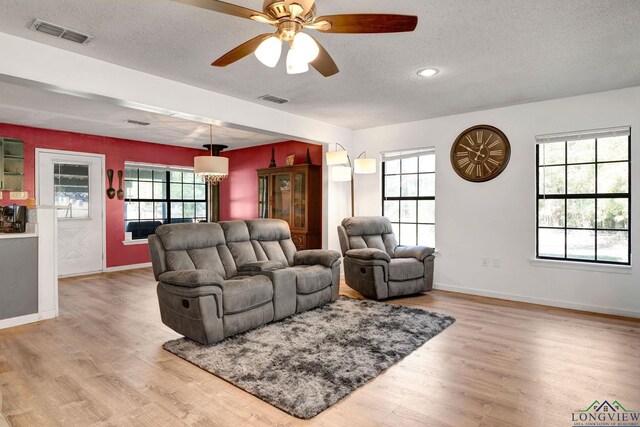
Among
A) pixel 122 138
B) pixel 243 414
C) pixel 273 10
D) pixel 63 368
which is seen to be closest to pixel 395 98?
pixel 273 10

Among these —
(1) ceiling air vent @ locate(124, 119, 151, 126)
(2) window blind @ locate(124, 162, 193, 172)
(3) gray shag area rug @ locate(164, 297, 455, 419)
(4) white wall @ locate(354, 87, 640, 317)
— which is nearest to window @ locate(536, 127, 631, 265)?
(4) white wall @ locate(354, 87, 640, 317)

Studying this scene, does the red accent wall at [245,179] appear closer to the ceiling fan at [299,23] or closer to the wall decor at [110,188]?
the wall decor at [110,188]

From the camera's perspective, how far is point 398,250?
17.0 feet

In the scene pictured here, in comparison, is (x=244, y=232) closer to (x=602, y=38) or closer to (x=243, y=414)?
(x=243, y=414)

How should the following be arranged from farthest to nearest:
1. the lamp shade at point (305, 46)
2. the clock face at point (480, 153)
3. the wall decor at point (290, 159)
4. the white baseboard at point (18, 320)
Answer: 1. the wall decor at point (290, 159)
2. the clock face at point (480, 153)
3. the white baseboard at point (18, 320)
4. the lamp shade at point (305, 46)

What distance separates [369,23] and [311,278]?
2725 mm

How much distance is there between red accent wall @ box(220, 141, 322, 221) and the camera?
7122 millimetres

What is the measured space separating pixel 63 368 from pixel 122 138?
512 cm

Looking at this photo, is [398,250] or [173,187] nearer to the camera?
[398,250]

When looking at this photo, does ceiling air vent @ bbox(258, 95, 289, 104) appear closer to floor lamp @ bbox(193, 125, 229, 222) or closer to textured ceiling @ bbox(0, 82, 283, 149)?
floor lamp @ bbox(193, 125, 229, 222)

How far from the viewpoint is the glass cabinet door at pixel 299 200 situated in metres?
6.16

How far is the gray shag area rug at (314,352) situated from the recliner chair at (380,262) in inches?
18.3

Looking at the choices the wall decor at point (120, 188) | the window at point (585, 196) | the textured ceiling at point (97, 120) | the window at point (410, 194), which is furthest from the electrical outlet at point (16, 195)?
the window at point (585, 196)

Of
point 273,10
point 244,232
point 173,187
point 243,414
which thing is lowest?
point 243,414
